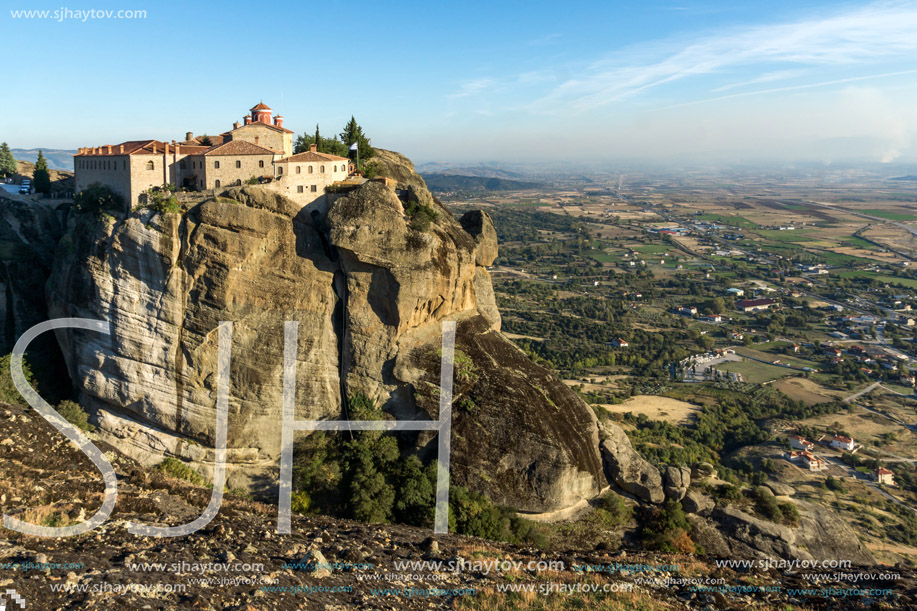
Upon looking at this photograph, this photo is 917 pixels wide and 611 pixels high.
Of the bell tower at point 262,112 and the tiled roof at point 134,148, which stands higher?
the bell tower at point 262,112

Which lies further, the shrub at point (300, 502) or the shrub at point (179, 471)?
the shrub at point (179, 471)

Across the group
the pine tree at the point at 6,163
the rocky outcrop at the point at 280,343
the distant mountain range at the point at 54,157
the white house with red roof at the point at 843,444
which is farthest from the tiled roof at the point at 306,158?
the distant mountain range at the point at 54,157

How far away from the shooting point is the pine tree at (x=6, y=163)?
4527 centimetres

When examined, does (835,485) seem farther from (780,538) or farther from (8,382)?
(8,382)

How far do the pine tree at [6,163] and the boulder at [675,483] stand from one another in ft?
166

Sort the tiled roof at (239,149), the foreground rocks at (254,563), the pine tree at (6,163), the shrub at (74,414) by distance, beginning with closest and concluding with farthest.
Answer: the foreground rocks at (254,563), the shrub at (74,414), the tiled roof at (239,149), the pine tree at (6,163)

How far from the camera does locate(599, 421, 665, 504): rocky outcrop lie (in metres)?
27.4

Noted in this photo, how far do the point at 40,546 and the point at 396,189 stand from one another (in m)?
21.4

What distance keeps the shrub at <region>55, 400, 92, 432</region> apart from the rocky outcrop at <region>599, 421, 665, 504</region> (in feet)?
77.5

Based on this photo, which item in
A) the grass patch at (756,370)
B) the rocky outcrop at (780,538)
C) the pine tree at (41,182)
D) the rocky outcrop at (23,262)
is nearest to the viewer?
the rocky outcrop at (780,538)

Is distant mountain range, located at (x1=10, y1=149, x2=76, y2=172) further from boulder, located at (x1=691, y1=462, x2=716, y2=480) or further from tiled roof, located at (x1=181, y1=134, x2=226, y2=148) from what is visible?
boulder, located at (x1=691, y1=462, x2=716, y2=480)

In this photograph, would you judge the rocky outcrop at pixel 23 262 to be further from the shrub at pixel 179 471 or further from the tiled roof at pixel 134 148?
the shrub at pixel 179 471

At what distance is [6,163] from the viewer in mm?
45781

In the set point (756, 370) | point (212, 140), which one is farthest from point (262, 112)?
point (756, 370)
